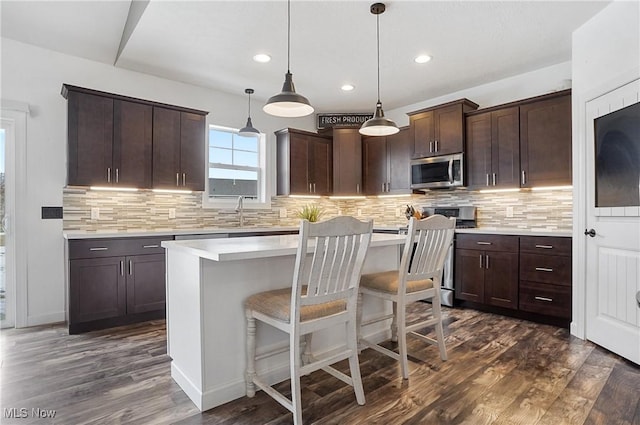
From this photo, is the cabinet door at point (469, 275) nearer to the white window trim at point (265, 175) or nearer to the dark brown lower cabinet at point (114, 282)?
the white window trim at point (265, 175)

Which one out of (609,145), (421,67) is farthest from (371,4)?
(609,145)

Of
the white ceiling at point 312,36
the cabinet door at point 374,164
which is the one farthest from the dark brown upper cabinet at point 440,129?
the cabinet door at point 374,164

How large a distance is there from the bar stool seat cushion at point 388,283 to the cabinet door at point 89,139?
9.12 ft

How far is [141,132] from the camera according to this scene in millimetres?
3691

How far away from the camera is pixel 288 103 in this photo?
2387 millimetres

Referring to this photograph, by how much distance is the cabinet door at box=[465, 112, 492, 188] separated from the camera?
4027mm

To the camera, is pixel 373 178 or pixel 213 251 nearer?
Result: pixel 213 251

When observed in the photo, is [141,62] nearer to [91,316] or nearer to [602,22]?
[91,316]

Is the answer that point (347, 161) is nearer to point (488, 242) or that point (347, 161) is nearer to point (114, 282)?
point (488, 242)

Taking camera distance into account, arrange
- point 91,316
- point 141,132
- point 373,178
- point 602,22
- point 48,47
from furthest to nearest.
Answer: point 373,178 < point 141,132 < point 48,47 < point 91,316 < point 602,22

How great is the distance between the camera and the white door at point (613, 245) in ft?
8.16

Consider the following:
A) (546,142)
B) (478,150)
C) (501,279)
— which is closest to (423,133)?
(478,150)

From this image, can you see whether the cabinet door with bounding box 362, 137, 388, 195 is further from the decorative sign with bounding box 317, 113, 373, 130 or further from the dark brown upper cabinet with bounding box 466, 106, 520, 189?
the dark brown upper cabinet with bounding box 466, 106, 520, 189

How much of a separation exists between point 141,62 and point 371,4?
249cm
